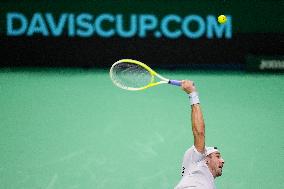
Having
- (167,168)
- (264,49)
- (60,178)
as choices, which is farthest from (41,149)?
(264,49)

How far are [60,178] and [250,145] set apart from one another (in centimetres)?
219

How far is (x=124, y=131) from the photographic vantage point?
262 inches

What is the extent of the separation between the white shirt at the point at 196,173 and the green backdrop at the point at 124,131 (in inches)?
68.7

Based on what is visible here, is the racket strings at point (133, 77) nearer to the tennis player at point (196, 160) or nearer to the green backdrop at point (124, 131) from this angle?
the tennis player at point (196, 160)

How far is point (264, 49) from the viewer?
835 cm

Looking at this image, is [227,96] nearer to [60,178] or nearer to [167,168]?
[167,168]

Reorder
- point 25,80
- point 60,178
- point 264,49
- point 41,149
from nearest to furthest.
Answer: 1. point 60,178
2. point 41,149
3. point 25,80
4. point 264,49

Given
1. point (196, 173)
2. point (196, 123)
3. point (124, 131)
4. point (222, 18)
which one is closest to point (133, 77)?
point (196, 123)

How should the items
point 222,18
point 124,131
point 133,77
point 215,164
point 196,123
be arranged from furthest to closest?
1. point 222,18
2. point 124,131
3. point 133,77
4. point 215,164
5. point 196,123

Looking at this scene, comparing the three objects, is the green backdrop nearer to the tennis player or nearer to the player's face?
the player's face

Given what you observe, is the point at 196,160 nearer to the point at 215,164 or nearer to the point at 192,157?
the point at 192,157

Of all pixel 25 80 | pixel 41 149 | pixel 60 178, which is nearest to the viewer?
pixel 60 178

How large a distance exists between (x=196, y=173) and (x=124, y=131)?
8.65 ft

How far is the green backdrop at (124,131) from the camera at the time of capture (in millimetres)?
5969
